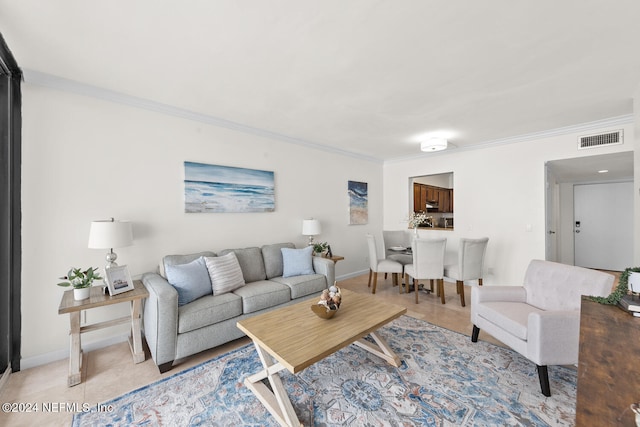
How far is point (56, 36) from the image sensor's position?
177 centimetres

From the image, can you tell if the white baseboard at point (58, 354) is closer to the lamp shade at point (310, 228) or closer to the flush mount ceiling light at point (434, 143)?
the lamp shade at point (310, 228)

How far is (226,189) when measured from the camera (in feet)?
11.1

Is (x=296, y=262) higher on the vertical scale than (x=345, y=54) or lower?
lower

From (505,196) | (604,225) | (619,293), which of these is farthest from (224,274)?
(604,225)

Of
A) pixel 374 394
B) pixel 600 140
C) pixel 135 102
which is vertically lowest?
pixel 374 394

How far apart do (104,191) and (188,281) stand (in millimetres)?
1216

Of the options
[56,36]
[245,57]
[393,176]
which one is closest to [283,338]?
[245,57]

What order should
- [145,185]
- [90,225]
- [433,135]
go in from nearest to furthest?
[90,225] < [145,185] < [433,135]

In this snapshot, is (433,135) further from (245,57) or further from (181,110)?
(181,110)

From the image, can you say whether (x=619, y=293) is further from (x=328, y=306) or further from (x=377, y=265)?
(x=377, y=265)

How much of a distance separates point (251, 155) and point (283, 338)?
260 cm

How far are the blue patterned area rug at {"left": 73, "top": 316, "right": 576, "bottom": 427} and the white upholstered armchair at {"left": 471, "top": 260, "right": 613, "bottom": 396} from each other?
9.6 inches

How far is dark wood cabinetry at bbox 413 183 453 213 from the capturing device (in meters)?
5.97

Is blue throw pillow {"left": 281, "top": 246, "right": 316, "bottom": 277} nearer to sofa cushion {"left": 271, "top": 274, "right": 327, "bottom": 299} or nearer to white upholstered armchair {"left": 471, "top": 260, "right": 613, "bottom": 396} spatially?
sofa cushion {"left": 271, "top": 274, "right": 327, "bottom": 299}
